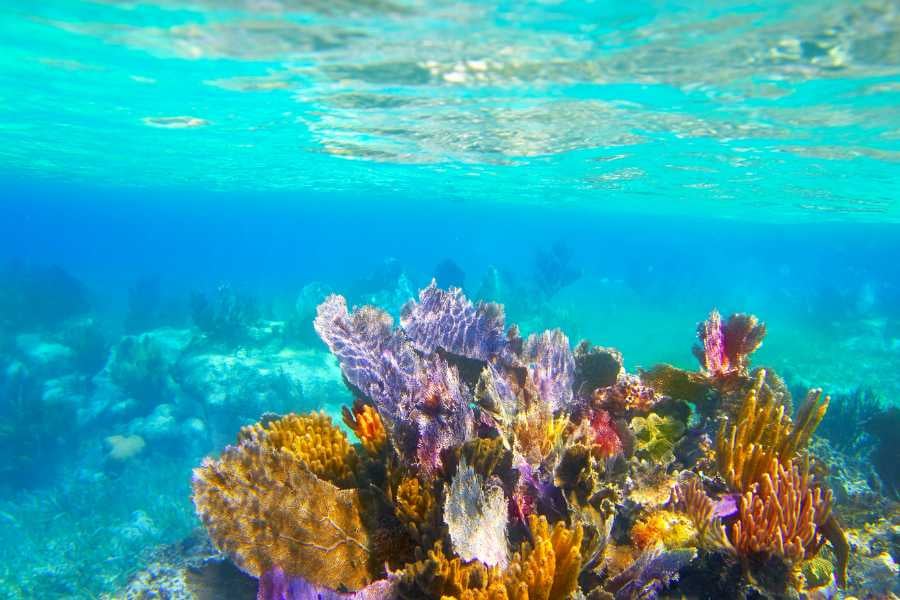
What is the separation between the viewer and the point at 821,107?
47.5ft

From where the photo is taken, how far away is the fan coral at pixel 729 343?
5.05m

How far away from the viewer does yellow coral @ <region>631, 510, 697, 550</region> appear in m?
3.53

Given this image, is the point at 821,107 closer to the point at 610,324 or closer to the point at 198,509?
the point at 198,509

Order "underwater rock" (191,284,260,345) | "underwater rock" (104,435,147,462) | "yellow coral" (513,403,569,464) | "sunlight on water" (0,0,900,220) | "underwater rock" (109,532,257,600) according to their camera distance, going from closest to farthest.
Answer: "yellow coral" (513,403,569,464) → "underwater rock" (109,532,257,600) → "sunlight on water" (0,0,900,220) → "underwater rock" (104,435,147,462) → "underwater rock" (191,284,260,345)

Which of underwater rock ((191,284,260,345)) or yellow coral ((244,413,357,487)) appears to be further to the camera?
underwater rock ((191,284,260,345))

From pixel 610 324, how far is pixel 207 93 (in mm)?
26667

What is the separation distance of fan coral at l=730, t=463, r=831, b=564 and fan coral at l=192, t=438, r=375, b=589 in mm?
2484

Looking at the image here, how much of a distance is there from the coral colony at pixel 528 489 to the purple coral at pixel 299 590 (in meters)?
0.01

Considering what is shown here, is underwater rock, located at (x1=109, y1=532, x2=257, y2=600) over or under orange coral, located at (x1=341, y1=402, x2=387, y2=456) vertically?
under

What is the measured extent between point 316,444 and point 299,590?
4.13 ft

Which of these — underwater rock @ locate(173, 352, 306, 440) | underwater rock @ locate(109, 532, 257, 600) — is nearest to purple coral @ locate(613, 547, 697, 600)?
underwater rock @ locate(109, 532, 257, 600)

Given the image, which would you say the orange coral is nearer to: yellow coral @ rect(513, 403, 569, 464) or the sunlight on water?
yellow coral @ rect(513, 403, 569, 464)

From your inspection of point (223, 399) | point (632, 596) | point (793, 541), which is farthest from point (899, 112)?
point (223, 399)

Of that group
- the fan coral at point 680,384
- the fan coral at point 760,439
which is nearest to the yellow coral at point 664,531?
the fan coral at point 760,439
